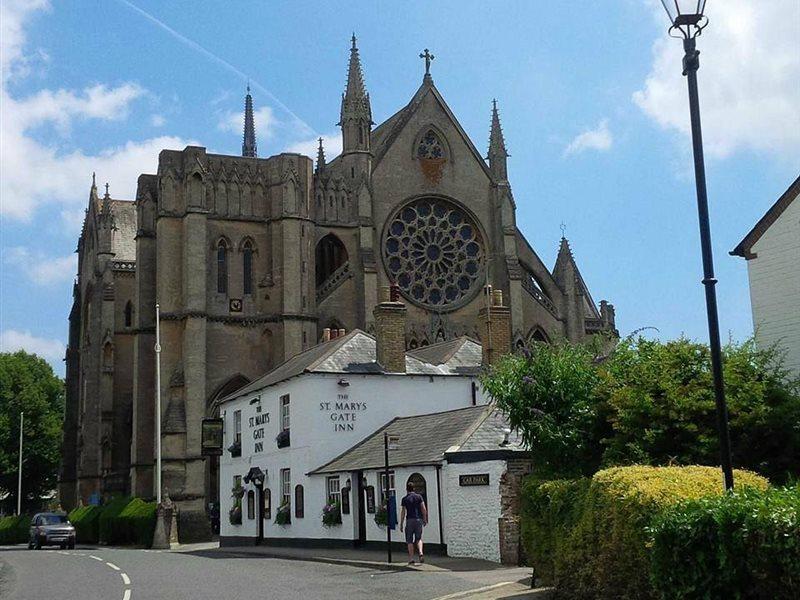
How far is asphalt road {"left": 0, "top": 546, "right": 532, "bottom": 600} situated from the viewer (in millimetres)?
15922

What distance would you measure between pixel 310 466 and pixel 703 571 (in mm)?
21482

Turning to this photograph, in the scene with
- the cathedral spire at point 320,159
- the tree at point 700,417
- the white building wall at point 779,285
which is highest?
the cathedral spire at point 320,159

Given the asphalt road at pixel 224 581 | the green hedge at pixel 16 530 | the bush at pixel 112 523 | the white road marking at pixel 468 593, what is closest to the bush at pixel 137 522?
the bush at pixel 112 523

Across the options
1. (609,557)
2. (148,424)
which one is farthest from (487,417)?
(148,424)

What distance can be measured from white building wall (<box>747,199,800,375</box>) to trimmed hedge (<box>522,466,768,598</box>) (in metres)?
7.32

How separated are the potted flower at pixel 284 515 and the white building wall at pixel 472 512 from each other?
921 cm

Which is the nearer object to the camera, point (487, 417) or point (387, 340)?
point (487, 417)

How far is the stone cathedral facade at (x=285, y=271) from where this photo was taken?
47719mm

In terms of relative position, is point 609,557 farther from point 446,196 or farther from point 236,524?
point 446,196

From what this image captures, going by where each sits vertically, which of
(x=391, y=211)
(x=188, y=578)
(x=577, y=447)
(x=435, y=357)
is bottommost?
(x=188, y=578)

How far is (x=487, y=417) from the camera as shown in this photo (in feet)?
79.7

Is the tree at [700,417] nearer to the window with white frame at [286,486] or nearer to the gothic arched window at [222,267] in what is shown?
the window with white frame at [286,486]

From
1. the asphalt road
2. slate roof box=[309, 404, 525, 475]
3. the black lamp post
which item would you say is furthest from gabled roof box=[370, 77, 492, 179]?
the black lamp post

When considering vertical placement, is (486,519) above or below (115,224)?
below
